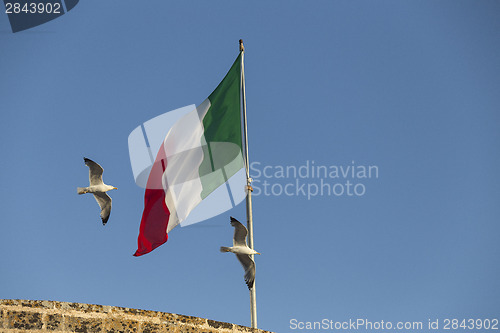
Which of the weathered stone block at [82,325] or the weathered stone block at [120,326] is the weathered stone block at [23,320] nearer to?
the weathered stone block at [82,325]

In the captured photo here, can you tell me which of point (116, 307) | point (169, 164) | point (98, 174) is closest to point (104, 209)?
point (98, 174)

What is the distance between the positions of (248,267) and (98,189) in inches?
191

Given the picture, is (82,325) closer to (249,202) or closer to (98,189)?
(249,202)

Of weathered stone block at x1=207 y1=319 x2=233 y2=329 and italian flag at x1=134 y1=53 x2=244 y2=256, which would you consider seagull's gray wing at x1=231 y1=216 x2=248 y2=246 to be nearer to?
italian flag at x1=134 y1=53 x2=244 y2=256

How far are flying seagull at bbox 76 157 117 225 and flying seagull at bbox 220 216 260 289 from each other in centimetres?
395

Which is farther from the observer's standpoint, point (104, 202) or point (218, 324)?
point (104, 202)

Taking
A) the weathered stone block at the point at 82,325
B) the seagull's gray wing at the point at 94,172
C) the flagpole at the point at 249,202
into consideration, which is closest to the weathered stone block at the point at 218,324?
the weathered stone block at the point at 82,325

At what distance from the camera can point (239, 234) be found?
16406 millimetres

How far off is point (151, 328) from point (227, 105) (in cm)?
873

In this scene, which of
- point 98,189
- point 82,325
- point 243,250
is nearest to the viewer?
point 82,325

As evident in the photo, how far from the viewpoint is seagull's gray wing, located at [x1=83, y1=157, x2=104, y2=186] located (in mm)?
18344

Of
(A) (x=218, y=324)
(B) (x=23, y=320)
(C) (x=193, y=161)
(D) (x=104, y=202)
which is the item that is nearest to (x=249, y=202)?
(C) (x=193, y=161)

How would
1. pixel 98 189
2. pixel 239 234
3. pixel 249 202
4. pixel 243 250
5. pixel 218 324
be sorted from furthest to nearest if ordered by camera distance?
Result: pixel 98 189 < pixel 249 202 < pixel 239 234 < pixel 243 250 < pixel 218 324

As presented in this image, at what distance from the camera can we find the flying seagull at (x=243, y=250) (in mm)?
16219
